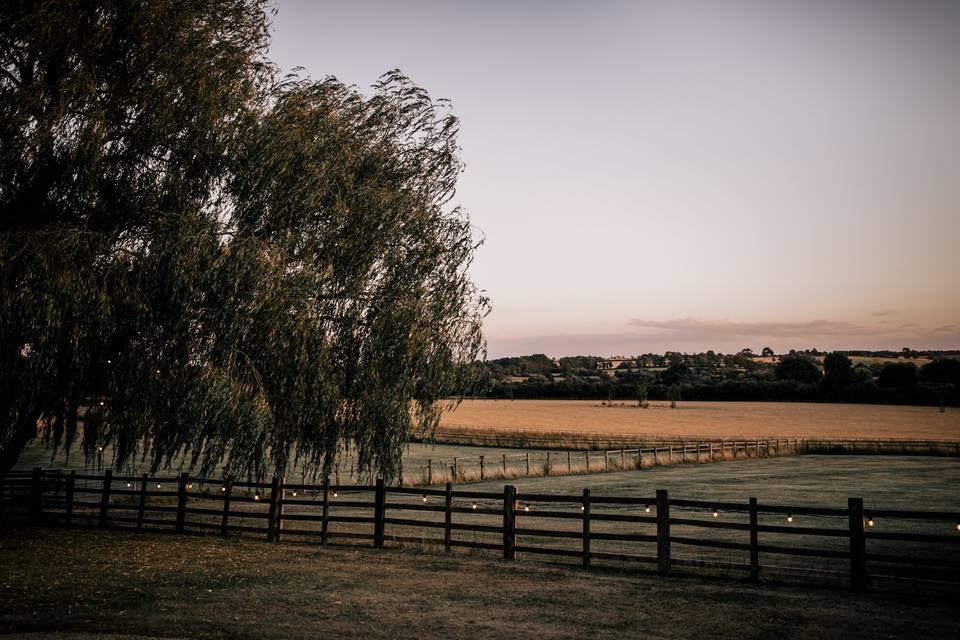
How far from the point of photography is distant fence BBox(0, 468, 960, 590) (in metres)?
11.8

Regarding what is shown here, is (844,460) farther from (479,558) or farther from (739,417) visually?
(739,417)

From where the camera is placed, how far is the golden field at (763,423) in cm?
6806

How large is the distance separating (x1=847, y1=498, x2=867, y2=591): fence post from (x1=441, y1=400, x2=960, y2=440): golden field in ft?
167

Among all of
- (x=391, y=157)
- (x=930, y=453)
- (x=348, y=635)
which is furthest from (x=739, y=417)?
(x=348, y=635)

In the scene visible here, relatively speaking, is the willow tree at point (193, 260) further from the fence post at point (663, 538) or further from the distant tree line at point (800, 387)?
the distant tree line at point (800, 387)

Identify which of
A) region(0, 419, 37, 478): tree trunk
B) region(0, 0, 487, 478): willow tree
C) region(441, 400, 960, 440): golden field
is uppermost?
region(0, 0, 487, 478): willow tree

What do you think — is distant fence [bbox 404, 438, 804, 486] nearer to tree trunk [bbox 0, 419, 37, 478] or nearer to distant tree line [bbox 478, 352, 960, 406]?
tree trunk [bbox 0, 419, 37, 478]

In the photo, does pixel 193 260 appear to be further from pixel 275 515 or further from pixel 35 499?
pixel 35 499

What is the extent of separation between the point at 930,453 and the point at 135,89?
52.9 m

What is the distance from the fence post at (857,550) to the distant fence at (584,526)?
0.02 metres

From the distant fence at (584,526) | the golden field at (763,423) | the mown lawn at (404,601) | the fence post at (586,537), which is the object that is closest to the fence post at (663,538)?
the distant fence at (584,526)

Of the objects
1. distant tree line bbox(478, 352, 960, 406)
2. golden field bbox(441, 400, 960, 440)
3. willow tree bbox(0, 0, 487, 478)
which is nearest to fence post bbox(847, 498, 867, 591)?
willow tree bbox(0, 0, 487, 478)

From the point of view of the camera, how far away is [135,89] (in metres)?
13.3

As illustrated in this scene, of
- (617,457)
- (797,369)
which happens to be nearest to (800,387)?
(797,369)
